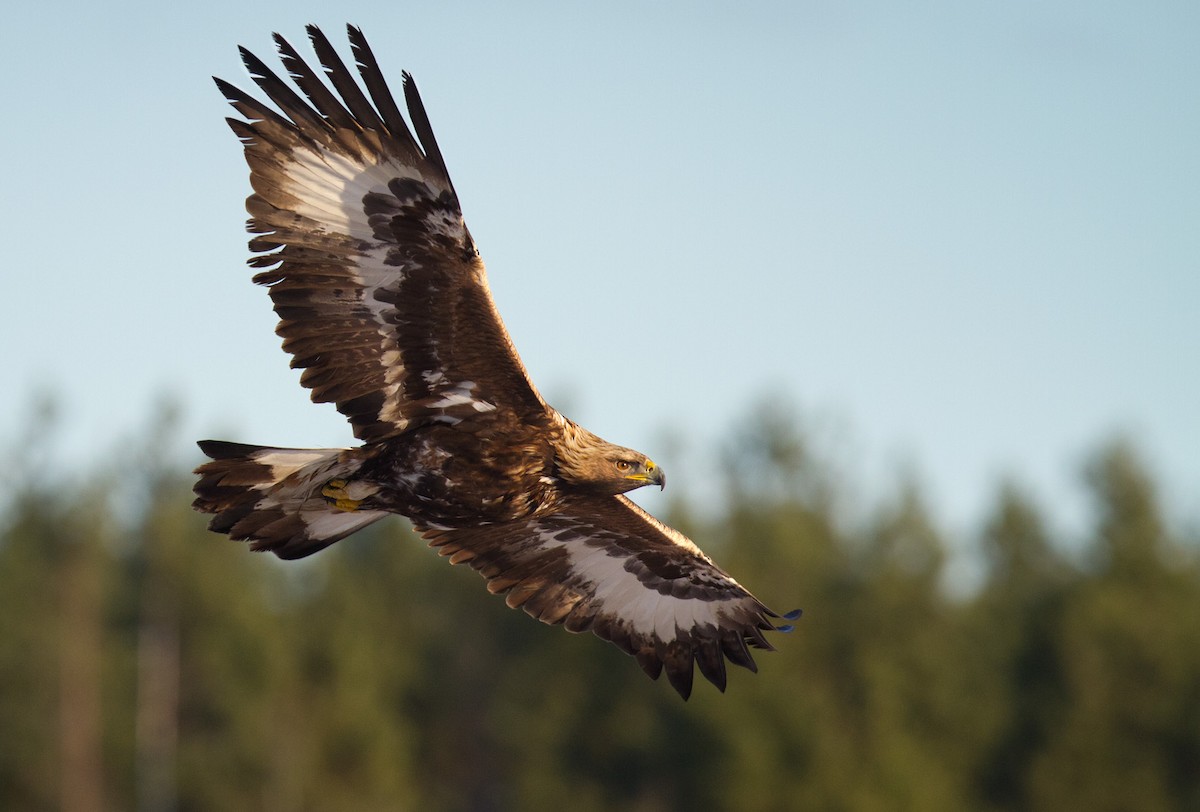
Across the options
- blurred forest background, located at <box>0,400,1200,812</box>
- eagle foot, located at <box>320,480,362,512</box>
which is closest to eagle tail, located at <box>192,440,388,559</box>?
eagle foot, located at <box>320,480,362,512</box>

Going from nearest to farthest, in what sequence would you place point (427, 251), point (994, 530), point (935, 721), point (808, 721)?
point (427, 251), point (808, 721), point (935, 721), point (994, 530)

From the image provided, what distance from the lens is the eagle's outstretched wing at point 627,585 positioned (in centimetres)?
1254

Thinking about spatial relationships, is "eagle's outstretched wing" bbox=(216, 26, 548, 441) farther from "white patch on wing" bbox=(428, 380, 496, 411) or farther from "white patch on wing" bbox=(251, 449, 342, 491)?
"white patch on wing" bbox=(251, 449, 342, 491)

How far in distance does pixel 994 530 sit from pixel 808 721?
1588cm

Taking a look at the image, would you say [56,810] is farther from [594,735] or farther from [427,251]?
[427,251]

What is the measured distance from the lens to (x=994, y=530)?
50.2 metres

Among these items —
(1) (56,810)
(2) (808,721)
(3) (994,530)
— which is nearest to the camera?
(2) (808,721)

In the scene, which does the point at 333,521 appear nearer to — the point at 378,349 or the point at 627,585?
the point at 378,349

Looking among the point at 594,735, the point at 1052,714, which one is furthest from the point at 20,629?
the point at 1052,714

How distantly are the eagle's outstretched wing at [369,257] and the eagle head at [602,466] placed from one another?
0.45 metres

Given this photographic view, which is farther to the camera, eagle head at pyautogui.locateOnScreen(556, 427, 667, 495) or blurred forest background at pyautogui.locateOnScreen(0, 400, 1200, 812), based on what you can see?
blurred forest background at pyautogui.locateOnScreen(0, 400, 1200, 812)

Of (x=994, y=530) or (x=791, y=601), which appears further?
(x=994, y=530)

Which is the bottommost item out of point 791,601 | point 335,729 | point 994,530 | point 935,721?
point 335,729

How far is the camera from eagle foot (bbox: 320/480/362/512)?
35.7ft
